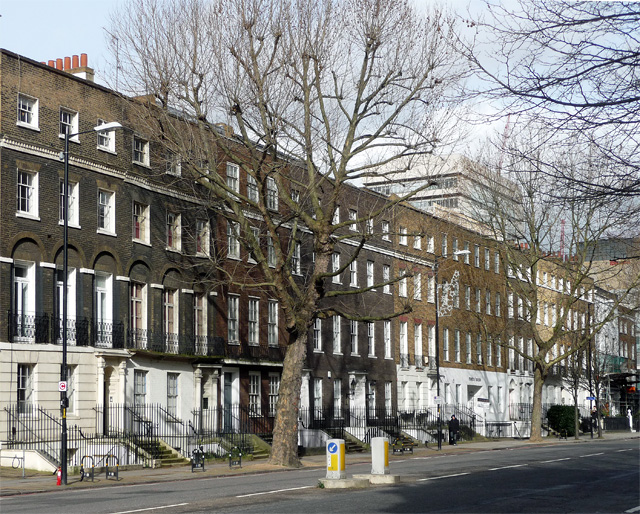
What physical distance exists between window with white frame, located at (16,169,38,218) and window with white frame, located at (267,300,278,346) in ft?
51.9

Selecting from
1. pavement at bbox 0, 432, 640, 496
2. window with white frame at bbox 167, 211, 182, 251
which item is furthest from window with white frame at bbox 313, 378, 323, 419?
window with white frame at bbox 167, 211, 182, 251

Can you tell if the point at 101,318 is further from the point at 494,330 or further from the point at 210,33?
the point at 494,330

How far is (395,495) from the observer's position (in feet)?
63.8

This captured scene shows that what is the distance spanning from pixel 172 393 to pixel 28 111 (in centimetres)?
1270

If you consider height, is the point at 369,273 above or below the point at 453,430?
above

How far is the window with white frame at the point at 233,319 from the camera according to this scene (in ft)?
140

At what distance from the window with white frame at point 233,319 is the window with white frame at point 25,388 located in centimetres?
1211

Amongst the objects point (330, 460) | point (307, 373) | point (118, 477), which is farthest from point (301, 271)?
point (330, 460)

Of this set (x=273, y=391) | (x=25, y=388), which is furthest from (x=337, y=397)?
(x=25, y=388)

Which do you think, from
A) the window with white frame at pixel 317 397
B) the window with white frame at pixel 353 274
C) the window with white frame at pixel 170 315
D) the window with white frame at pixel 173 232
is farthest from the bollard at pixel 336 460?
the window with white frame at pixel 353 274

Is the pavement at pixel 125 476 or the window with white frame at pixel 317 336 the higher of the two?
the window with white frame at pixel 317 336

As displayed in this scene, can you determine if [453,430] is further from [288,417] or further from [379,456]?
[379,456]

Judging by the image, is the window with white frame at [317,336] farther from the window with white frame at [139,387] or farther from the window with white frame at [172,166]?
the window with white frame at [139,387]

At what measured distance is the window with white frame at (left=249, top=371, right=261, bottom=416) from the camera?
43375mm
